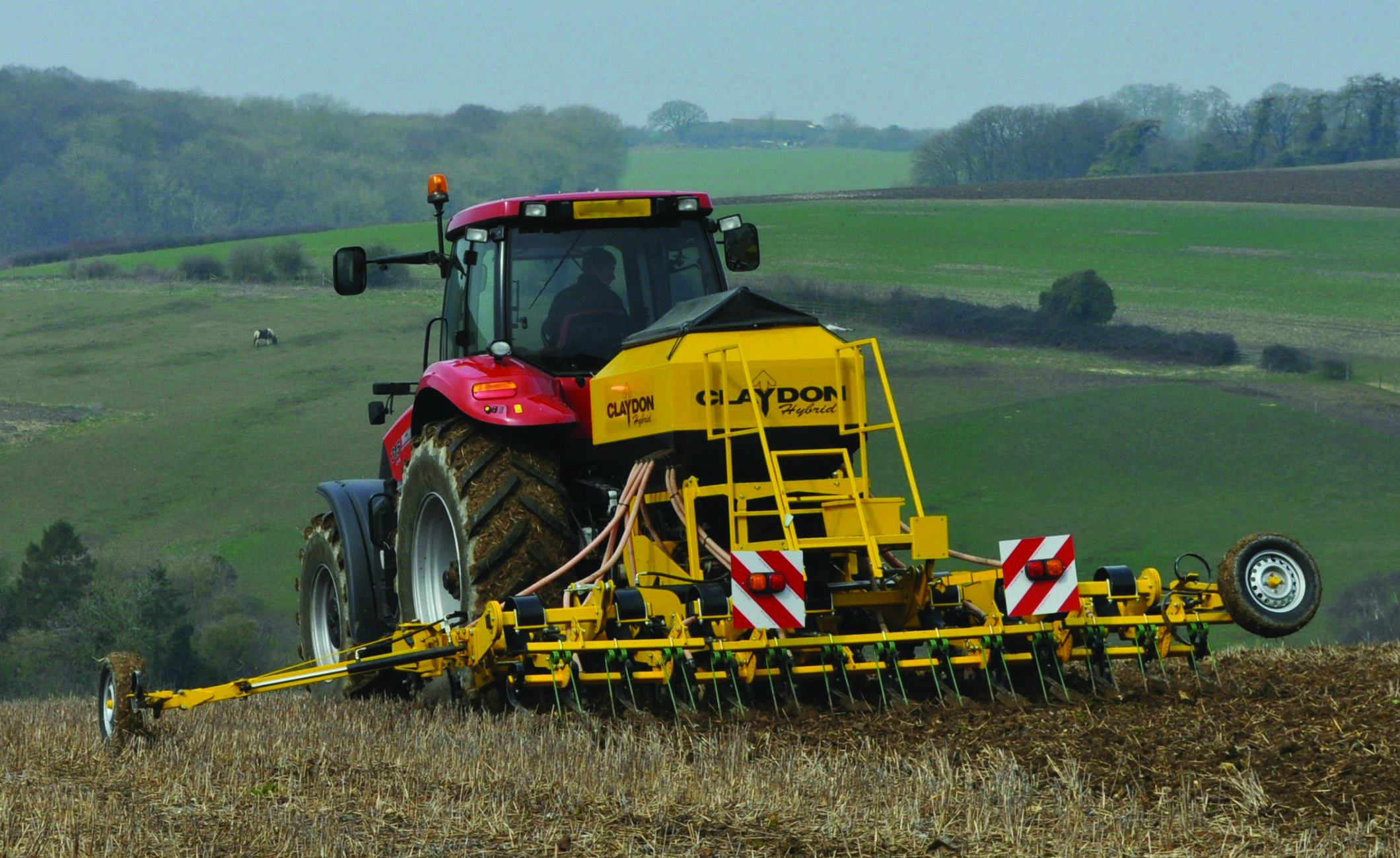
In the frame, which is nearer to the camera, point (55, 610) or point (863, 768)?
point (863, 768)

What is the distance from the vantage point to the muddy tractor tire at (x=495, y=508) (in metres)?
8.30

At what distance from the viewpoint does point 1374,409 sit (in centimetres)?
4838

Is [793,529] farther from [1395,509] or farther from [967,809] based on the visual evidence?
[1395,509]

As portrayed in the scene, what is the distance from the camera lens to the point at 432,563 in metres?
9.34

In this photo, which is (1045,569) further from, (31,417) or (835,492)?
(31,417)

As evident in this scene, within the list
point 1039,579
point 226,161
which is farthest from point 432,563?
point 226,161

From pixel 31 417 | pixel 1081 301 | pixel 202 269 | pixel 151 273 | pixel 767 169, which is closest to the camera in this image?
pixel 31 417

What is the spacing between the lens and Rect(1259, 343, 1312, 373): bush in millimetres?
53500

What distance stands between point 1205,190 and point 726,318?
7260 centimetres

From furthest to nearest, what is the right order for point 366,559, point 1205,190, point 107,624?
point 1205,190 < point 107,624 < point 366,559

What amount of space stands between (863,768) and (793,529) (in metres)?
1.42

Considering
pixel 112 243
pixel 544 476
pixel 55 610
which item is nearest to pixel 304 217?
pixel 112 243

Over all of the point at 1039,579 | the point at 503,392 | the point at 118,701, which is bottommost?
the point at 118,701

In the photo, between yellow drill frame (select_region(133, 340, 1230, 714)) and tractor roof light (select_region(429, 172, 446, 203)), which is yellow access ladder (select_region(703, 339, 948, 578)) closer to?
yellow drill frame (select_region(133, 340, 1230, 714))
